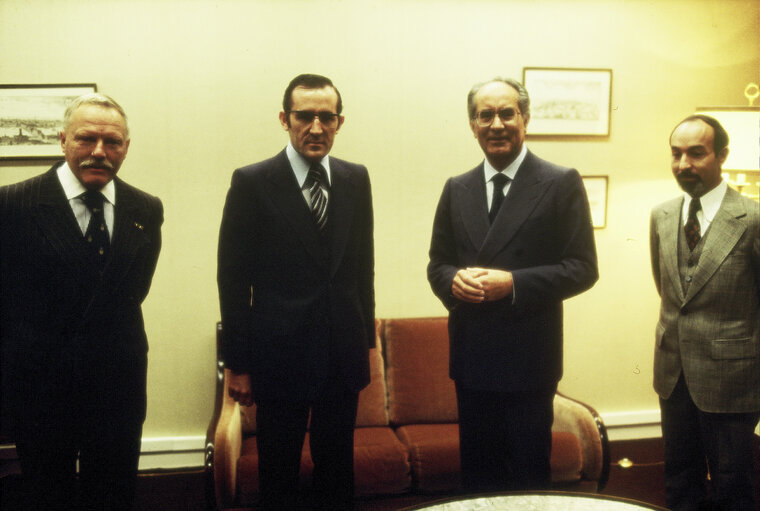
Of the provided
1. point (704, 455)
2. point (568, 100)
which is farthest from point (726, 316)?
point (568, 100)

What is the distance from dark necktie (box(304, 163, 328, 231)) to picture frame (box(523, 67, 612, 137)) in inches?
81.2

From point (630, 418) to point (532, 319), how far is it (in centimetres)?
243

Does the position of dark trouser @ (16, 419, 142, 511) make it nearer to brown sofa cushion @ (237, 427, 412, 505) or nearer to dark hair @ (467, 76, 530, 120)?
brown sofa cushion @ (237, 427, 412, 505)

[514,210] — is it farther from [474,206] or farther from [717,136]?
[717,136]

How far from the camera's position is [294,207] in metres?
2.02

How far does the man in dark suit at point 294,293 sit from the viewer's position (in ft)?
6.59

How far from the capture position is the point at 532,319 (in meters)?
2.01

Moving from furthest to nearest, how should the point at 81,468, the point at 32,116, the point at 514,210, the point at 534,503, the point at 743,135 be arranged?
the point at 32,116
the point at 743,135
the point at 514,210
the point at 81,468
the point at 534,503

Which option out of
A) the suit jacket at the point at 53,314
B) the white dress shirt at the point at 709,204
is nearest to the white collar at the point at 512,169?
the white dress shirt at the point at 709,204

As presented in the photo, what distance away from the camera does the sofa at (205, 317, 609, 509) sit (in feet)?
8.78

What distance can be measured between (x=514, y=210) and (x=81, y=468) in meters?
1.64

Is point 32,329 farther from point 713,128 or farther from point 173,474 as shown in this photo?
point 713,128

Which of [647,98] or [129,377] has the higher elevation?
[647,98]

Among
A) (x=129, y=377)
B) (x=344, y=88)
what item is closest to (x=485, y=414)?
(x=129, y=377)
